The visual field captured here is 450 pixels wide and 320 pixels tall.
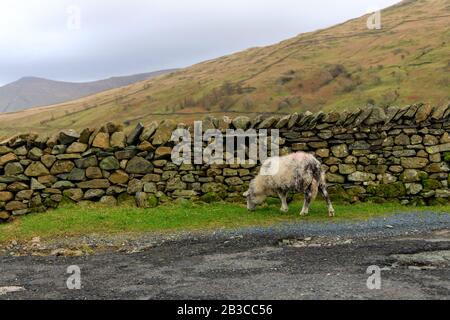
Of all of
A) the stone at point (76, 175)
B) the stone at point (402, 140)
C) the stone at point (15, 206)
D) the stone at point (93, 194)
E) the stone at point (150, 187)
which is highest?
the stone at point (402, 140)

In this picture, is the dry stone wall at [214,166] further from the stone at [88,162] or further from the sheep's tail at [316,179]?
the sheep's tail at [316,179]

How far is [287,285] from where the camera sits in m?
7.03

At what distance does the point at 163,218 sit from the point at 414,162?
7.82 meters

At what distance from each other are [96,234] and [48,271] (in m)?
3.26

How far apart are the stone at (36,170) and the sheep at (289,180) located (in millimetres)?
6241

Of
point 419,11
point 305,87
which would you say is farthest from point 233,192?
point 419,11

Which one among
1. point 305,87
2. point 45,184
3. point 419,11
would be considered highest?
point 419,11

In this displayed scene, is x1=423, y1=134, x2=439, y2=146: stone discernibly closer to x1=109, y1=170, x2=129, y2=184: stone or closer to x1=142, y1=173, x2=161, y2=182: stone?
x1=142, y1=173, x2=161, y2=182: stone

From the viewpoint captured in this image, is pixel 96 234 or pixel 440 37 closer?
pixel 96 234

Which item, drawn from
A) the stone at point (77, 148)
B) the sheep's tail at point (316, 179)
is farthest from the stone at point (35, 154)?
the sheep's tail at point (316, 179)

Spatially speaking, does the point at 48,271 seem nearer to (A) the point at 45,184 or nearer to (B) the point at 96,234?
(B) the point at 96,234

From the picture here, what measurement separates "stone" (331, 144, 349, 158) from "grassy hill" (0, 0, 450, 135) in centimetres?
3828

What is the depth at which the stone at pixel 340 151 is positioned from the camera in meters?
15.3

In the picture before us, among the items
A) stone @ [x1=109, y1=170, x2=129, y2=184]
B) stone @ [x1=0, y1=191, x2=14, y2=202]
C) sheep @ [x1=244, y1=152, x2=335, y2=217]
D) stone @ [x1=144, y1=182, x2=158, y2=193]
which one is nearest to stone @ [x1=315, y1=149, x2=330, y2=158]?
sheep @ [x1=244, y1=152, x2=335, y2=217]
